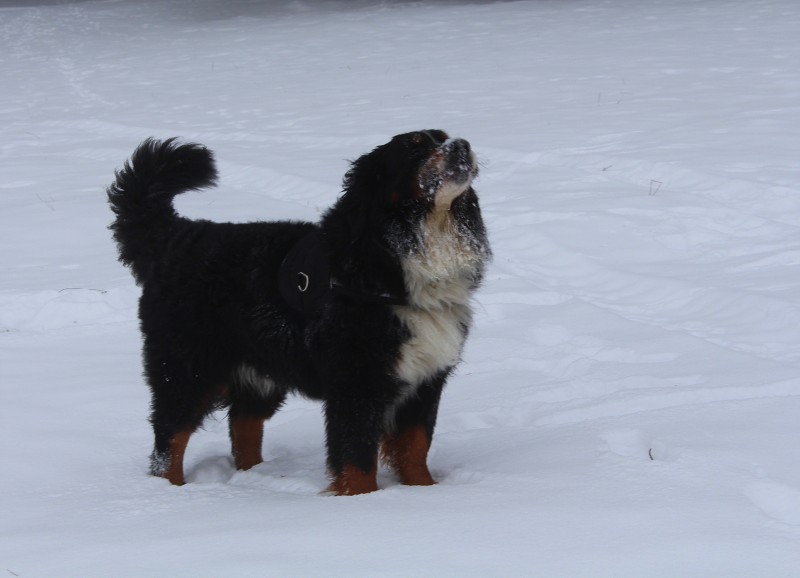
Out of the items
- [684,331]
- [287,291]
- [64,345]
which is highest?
[287,291]

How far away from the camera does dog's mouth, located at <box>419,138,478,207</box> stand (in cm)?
387

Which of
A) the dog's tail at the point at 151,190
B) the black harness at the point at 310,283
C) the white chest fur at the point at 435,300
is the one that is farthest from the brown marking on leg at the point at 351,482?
the dog's tail at the point at 151,190

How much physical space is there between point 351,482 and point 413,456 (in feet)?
1.17

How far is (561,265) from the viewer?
6.95 meters

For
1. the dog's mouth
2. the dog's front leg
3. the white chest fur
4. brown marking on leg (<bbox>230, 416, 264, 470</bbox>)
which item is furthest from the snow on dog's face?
brown marking on leg (<bbox>230, 416, 264, 470</bbox>)

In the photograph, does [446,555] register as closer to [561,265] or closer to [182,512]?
[182,512]

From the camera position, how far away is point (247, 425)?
462 cm

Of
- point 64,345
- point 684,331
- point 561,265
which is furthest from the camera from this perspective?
point 561,265

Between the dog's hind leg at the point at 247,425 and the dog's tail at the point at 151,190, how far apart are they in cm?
78

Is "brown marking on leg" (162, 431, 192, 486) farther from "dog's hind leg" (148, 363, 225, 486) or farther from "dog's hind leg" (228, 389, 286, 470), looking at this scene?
"dog's hind leg" (228, 389, 286, 470)

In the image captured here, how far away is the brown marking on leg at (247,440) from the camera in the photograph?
15.1ft

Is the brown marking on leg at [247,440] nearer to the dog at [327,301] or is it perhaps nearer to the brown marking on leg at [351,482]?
the dog at [327,301]

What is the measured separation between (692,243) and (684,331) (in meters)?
1.72

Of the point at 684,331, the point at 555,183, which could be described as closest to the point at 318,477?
the point at 684,331
